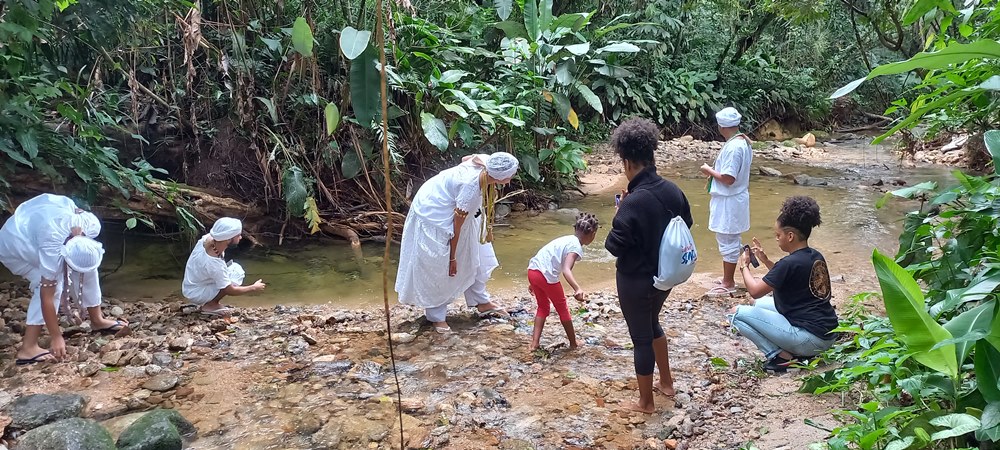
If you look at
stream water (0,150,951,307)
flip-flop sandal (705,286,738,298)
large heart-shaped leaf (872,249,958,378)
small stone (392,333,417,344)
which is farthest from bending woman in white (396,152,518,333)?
large heart-shaped leaf (872,249,958,378)

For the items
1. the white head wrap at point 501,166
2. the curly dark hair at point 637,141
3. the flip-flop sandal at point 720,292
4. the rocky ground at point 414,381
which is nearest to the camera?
the curly dark hair at point 637,141

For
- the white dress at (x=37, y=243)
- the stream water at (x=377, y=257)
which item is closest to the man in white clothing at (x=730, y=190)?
the stream water at (x=377, y=257)

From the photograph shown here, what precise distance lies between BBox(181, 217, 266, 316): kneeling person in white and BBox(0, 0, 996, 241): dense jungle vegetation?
0.95 metres

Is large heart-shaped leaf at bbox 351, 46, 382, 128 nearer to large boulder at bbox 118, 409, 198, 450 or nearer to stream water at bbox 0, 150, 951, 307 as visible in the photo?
large boulder at bbox 118, 409, 198, 450

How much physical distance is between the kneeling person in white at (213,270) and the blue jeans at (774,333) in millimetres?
3364

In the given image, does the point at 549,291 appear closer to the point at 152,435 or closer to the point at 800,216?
the point at 800,216

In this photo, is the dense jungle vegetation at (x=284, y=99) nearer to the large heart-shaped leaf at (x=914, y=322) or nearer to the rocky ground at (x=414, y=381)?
the large heart-shaped leaf at (x=914, y=322)

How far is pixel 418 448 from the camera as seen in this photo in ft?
10.5

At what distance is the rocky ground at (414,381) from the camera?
10.7 feet

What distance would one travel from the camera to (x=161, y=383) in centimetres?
391

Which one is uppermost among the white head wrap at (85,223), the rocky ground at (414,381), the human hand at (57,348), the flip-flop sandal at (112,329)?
the white head wrap at (85,223)

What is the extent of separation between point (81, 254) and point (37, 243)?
0.80 ft

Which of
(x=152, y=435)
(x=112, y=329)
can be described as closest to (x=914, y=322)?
(x=152, y=435)

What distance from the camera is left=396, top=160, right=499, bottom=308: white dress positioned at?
4555 mm
